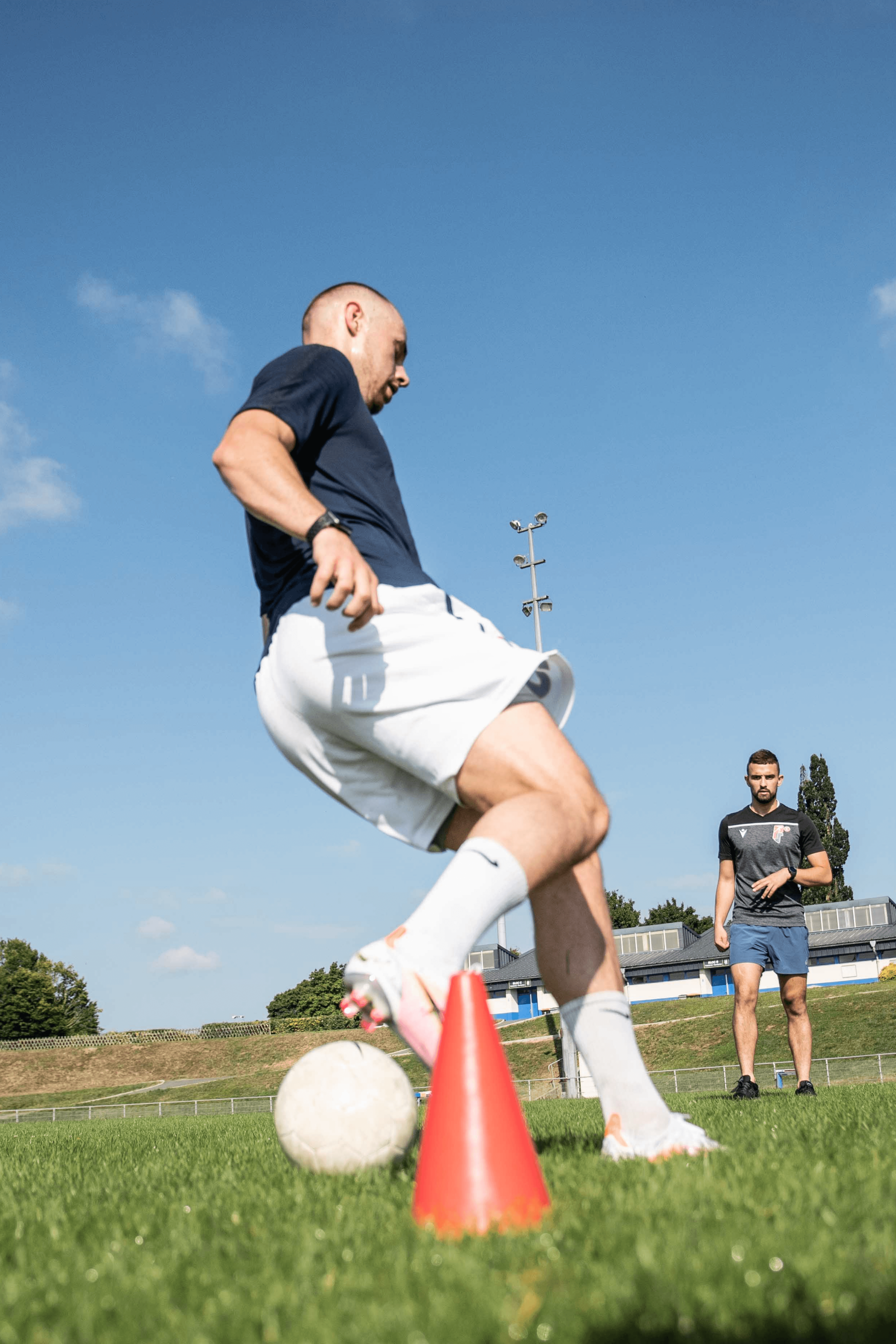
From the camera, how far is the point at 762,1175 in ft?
8.10

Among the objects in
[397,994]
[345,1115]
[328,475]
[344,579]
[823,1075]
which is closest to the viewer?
[397,994]

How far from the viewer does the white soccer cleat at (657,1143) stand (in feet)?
9.22

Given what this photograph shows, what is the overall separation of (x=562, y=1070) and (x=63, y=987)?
57.9 m

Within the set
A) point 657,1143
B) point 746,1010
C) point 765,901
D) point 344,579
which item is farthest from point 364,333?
point 746,1010

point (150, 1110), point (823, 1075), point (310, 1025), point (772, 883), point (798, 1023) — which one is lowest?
point (310, 1025)

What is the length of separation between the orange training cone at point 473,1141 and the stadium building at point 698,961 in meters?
58.0

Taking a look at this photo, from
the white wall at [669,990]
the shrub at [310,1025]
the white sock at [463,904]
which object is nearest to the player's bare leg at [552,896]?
the white sock at [463,904]

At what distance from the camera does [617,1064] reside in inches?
110

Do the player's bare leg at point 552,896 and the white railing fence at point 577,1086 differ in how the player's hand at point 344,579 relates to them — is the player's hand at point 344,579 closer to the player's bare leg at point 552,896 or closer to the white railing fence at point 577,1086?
the player's bare leg at point 552,896

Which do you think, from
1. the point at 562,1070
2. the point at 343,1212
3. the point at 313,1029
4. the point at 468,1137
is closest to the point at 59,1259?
the point at 343,1212

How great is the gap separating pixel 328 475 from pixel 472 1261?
7.12 feet

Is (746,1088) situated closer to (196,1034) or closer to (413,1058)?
(413,1058)

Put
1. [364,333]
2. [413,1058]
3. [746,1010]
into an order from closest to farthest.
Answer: [364,333] → [746,1010] → [413,1058]

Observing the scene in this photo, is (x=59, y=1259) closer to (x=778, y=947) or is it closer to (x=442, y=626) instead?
(x=442, y=626)
